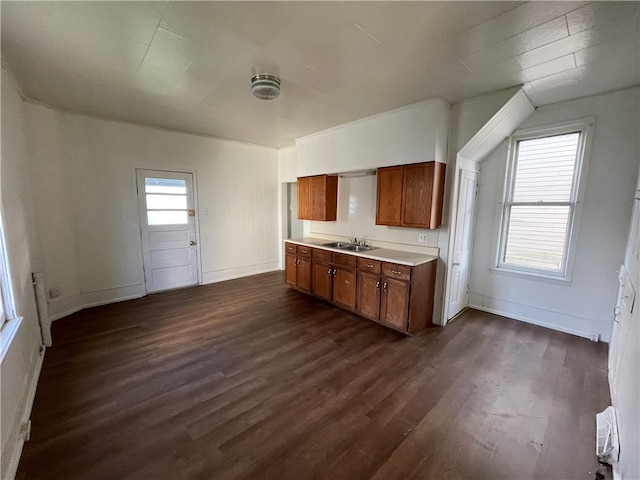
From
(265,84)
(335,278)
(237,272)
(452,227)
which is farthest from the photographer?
(237,272)

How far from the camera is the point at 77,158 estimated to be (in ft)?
12.2

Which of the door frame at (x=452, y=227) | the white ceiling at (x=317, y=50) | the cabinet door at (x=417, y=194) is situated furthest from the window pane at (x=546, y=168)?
the cabinet door at (x=417, y=194)

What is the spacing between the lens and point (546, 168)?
333 cm

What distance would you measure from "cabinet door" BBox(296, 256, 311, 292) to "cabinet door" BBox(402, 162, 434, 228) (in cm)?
174

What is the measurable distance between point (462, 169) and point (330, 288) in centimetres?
246

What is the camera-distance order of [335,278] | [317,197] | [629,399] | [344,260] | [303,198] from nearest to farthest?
[629,399], [344,260], [335,278], [317,197], [303,198]

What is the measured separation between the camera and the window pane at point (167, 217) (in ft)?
14.6

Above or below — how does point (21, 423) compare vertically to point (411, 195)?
below

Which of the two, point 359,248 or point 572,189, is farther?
point 359,248

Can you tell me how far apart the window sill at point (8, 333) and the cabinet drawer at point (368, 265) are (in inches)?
127

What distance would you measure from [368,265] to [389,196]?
1012mm

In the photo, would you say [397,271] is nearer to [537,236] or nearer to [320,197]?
[537,236]

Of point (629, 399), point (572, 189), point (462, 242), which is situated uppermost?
point (572, 189)

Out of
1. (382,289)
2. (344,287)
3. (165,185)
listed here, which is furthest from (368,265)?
(165,185)
